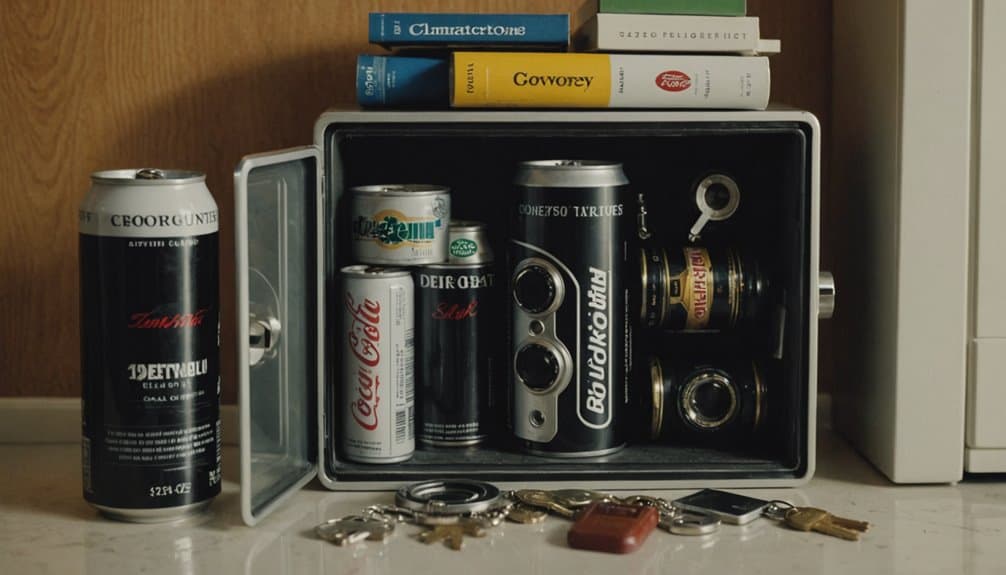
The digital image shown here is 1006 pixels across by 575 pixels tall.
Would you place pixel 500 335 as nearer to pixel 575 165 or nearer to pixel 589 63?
pixel 575 165

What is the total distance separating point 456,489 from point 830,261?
0.59 metres

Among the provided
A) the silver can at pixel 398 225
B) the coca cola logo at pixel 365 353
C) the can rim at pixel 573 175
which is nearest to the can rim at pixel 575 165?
the can rim at pixel 573 175

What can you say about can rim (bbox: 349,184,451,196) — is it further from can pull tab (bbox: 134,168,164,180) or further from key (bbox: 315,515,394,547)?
key (bbox: 315,515,394,547)

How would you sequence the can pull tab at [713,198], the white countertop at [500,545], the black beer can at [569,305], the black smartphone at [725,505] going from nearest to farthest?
1. the white countertop at [500,545]
2. the black smartphone at [725,505]
3. the black beer can at [569,305]
4. the can pull tab at [713,198]

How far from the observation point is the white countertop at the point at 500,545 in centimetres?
118

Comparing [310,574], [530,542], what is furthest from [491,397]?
[310,574]

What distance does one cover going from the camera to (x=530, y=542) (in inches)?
48.9

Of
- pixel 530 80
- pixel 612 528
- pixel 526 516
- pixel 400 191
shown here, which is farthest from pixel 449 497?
pixel 530 80

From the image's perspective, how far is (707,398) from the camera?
1.48 metres

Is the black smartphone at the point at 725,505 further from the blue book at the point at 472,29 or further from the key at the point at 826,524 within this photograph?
the blue book at the point at 472,29

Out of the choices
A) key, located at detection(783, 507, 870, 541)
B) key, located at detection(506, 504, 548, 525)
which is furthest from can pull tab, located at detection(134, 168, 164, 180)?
key, located at detection(783, 507, 870, 541)

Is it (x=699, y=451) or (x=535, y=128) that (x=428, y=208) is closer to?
(x=535, y=128)

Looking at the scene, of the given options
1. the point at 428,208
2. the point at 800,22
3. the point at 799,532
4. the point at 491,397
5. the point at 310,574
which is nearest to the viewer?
the point at 310,574

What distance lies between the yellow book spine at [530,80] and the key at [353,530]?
16.2 inches
